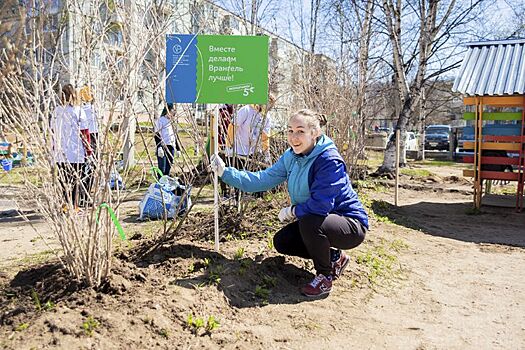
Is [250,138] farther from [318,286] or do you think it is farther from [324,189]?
[318,286]

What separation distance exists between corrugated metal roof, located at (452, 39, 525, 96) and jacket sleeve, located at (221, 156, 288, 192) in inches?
189

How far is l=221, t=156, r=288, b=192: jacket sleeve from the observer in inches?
144

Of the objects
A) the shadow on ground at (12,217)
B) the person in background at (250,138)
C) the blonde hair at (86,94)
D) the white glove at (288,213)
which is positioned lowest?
the shadow on ground at (12,217)

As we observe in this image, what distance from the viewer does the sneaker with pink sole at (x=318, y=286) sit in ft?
11.2

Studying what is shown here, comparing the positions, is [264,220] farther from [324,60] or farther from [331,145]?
[324,60]

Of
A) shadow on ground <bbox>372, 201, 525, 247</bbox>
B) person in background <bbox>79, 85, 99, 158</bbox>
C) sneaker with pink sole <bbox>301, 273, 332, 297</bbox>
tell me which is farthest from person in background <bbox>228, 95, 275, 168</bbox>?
shadow on ground <bbox>372, 201, 525, 247</bbox>

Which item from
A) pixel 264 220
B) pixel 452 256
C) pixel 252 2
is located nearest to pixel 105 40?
pixel 264 220

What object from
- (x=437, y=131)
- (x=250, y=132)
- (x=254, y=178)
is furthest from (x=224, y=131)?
(x=437, y=131)

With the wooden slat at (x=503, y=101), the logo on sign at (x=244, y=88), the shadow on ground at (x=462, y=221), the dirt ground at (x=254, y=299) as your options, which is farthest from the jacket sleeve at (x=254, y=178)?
the wooden slat at (x=503, y=101)

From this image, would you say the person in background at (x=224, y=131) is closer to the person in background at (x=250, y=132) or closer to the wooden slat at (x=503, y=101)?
the person in background at (x=250, y=132)

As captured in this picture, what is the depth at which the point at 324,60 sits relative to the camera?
859cm

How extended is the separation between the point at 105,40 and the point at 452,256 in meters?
3.94

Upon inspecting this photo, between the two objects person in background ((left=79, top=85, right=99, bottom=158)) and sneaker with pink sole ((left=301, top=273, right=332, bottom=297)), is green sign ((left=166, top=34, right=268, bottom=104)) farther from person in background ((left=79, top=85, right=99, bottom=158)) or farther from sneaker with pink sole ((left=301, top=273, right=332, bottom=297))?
sneaker with pink sole ((left=301, top=273, right=332, bottom=297))

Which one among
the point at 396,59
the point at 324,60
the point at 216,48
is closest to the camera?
the point at 216,48
